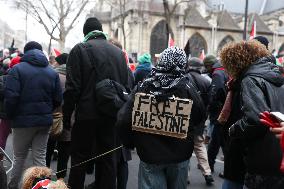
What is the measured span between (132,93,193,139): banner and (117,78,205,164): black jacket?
73mm

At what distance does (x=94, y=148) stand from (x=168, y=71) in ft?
5.23

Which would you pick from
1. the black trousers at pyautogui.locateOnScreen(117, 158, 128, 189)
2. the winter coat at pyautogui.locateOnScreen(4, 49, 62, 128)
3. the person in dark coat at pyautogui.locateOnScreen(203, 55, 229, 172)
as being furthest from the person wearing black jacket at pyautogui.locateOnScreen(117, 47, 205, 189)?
the person in dark coat at pyautogui.locateOnScreen(203, 55, 229, 172)

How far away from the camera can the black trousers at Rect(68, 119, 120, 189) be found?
4688 millimetres

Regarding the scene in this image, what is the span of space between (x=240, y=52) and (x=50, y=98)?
114 inches

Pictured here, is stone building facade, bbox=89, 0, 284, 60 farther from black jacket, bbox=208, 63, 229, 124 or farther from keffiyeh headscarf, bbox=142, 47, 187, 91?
keffiyeh headscarf, bbox=142, 47, 187, 91

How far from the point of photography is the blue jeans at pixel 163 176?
372cm

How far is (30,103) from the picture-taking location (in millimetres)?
5344

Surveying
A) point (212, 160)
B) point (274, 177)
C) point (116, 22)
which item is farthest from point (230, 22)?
point (274, 177)

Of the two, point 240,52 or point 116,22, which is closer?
point 240,52

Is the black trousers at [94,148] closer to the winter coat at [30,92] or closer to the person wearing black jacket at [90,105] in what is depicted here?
the person wearing black jacket at [90,105]

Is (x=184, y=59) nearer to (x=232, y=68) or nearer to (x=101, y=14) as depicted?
(x=232, y=68)

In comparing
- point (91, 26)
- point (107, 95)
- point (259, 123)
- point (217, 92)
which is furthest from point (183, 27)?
point (259, 123)

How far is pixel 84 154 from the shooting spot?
186 inches

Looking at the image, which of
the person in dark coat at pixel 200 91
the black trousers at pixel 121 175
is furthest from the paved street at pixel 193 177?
the black trousers at pixel 121 175
